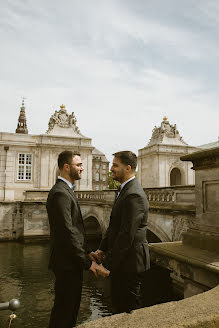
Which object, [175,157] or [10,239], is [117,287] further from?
[175,157]

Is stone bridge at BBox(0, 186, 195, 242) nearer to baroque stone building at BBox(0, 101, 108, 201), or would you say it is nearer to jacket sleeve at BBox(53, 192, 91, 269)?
baroque stone building at BBox(0, 101, 108, 201)

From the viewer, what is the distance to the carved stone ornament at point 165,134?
2638 centimetres

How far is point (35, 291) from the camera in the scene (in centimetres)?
1030

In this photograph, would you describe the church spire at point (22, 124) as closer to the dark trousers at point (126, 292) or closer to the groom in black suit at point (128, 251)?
the groom in black suit at point (128, 251)

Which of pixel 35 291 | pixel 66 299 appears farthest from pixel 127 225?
pixel 35 291

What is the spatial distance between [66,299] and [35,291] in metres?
8.75

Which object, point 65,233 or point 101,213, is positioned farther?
point 101,213

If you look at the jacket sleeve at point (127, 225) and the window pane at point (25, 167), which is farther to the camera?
the window pane at point (25, 167)

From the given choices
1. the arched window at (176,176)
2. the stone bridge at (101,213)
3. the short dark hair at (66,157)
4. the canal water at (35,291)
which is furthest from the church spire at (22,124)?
the short dark hair at (66,157)

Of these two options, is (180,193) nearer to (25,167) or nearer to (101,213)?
(101,213)

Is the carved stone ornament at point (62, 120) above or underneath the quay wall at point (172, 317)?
above

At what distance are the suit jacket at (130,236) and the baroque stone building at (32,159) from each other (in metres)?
21.6

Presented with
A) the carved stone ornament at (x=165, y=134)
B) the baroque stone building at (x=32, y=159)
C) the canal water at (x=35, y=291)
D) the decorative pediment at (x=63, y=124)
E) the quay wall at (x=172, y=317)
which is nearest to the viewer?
the quay wall at (x=172, y=317)

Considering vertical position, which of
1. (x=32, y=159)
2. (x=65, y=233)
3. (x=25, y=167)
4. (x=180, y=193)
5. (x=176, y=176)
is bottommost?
(x=65, y=233)
